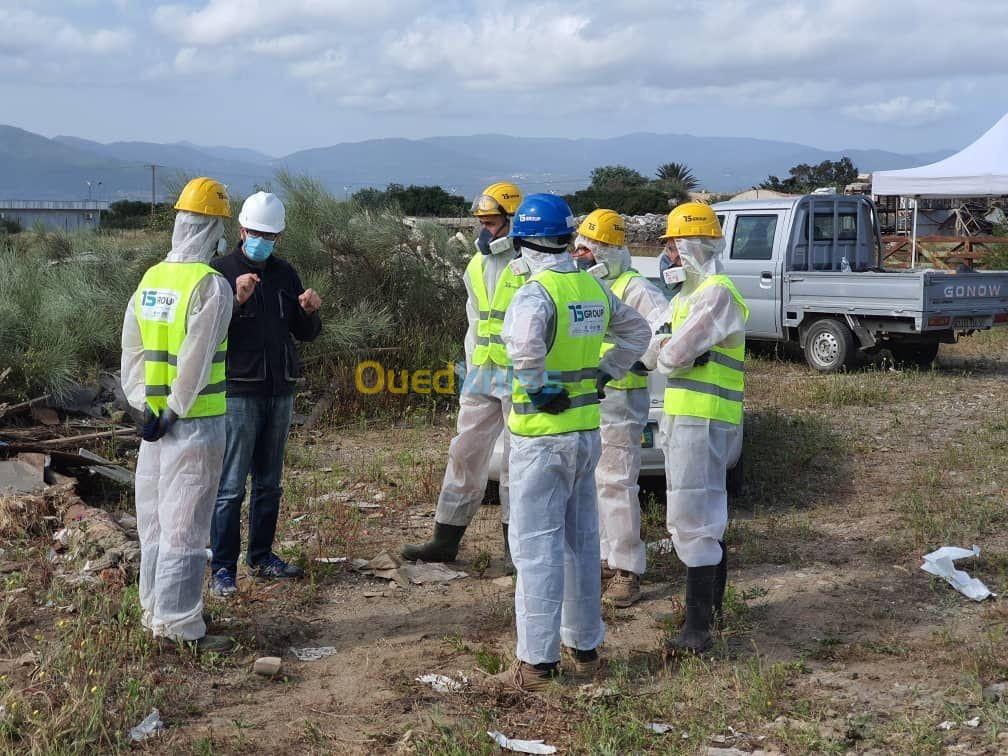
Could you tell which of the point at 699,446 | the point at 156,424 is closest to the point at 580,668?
the point at 699,446

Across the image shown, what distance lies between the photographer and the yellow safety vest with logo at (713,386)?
181 inches

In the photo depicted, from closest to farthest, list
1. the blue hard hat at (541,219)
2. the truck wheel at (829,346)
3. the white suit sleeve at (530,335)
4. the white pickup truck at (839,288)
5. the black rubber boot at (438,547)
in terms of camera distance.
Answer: the white suit sleeve at (530,335) → the blue hard hat at (541,219) → the black rubber boot at (438,547) → the white pickup truck at (839,288) → the truck wheel at (829,346)

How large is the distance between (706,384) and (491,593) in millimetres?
1647

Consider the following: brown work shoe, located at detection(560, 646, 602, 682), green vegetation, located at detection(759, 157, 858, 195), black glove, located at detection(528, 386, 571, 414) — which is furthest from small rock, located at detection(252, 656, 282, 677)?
green vegetation, located at detection(759, 157, 858, 195)

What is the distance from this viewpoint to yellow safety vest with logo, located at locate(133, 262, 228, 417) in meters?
4.30

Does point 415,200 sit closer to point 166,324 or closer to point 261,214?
point 261,214

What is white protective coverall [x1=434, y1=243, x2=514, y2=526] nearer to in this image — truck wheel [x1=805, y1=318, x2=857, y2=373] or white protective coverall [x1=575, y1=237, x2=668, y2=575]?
white protective coverall [x1=575, y1=237, x2=668, y2=575]

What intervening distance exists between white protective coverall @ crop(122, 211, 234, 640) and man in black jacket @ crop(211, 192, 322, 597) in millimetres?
530

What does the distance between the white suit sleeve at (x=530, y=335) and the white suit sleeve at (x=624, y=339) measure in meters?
0.47

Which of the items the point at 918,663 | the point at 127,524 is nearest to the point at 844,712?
the point at 918,663

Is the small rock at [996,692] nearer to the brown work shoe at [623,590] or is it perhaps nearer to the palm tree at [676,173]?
the brown work shoe at [623,590]

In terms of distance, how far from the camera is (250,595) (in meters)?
5.21

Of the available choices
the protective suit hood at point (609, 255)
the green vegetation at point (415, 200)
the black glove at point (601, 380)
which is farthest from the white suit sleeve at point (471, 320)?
the green vegetation at point (415, 200)

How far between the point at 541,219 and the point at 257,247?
1.60 m
